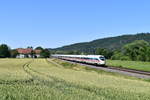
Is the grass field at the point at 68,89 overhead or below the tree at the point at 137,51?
below

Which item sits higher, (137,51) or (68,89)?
(137,51)

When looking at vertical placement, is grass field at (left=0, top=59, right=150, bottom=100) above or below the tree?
below

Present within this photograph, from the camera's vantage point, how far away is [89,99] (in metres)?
11.7

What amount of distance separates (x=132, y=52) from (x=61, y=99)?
138359mm

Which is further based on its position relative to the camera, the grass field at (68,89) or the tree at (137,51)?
the tree at (137,51)

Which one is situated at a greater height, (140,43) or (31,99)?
(140,43)

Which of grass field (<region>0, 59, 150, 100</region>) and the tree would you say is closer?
grass field (<region>0, 59, 150, 100</region>)

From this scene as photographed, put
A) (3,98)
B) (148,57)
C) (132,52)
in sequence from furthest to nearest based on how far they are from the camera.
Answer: (132,52) < (148,57) < (3,98)

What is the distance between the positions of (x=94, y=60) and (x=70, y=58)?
1634 inches

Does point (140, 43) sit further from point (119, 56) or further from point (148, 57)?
point (148, 57)

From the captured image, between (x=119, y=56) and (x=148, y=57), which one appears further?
(x=119, y=56)

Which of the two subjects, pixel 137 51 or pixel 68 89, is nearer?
pixel 68 89

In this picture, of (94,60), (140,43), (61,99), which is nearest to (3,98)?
(61,99)

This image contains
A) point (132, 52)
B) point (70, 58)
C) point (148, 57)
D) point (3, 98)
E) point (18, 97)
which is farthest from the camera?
point (132, 52)
